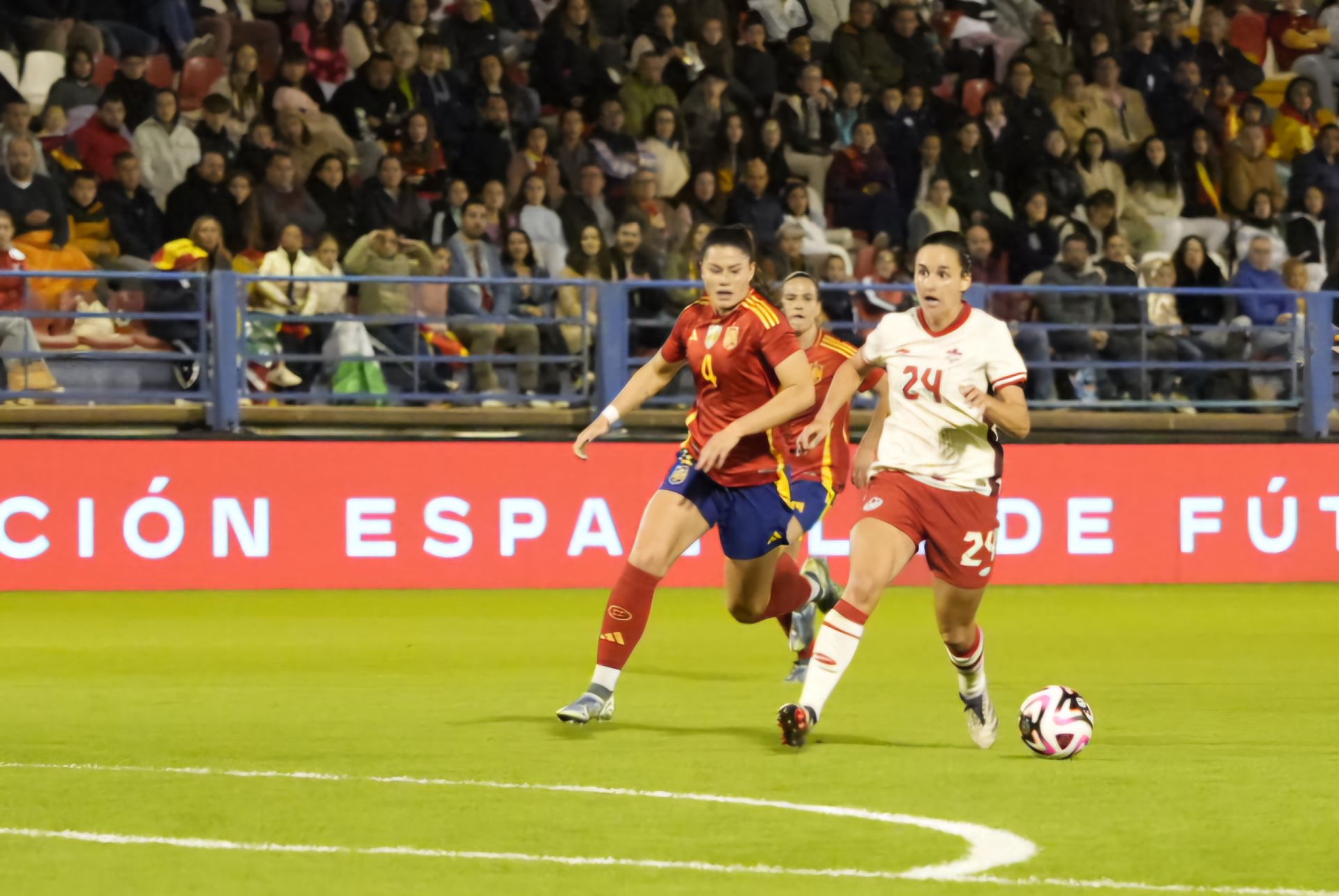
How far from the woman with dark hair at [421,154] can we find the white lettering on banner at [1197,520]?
648cm

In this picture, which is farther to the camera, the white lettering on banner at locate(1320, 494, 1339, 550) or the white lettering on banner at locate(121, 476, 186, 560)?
the white lettering on banner at locate(1320, 494, 1339, 550)

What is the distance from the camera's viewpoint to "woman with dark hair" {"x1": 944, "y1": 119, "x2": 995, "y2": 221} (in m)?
19.3

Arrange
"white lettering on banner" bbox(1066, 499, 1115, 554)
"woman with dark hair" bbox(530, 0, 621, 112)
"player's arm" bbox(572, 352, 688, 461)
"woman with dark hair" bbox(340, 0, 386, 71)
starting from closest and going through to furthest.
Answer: "player's arm" bbox(572, 352, 688, 461) < "white lettering on banner" bbox(1066, 499, 1115, 554) < "woman with dark hair" bbox(340, 0, 386, 71) < "woman with dark hair" bbox(530, 0, 621, 112)

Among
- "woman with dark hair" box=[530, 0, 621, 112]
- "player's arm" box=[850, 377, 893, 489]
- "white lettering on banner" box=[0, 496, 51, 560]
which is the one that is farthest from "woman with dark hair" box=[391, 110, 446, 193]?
"player's arm" box=[850, 377, 893, 489]

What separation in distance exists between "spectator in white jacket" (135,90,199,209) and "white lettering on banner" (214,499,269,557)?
9.38ft

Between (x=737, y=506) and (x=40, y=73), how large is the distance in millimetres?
10534

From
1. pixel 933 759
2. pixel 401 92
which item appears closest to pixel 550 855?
pixel 933 759

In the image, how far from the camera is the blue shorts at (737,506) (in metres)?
9.03

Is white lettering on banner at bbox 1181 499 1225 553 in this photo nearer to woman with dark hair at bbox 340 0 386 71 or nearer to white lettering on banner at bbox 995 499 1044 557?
white lettering on banner at bbox 995 499 1044 557

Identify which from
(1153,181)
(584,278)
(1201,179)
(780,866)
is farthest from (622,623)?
(1201,179)

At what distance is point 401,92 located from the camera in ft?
59.9

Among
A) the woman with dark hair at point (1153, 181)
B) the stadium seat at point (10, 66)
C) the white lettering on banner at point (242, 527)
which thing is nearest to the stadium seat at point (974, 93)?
the woman with dark hair at point (1153, 181)

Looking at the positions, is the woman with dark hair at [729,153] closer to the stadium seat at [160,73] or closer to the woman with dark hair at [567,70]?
the woman with dark hair at [567,70]

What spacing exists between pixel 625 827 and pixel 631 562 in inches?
102
